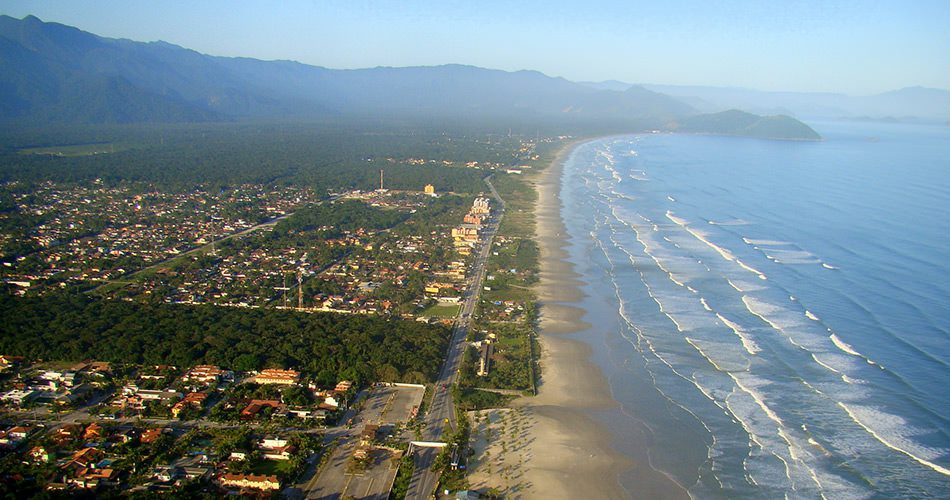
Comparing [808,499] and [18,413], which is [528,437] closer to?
[808,499]

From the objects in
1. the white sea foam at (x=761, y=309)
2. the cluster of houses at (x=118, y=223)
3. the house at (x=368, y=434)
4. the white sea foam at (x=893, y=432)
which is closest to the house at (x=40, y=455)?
the house at (x=368, y=434)

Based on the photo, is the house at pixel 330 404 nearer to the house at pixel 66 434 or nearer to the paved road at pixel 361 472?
the paved road at pixel 361 472

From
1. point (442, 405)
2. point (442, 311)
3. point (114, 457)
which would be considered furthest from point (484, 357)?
point (114, 457)

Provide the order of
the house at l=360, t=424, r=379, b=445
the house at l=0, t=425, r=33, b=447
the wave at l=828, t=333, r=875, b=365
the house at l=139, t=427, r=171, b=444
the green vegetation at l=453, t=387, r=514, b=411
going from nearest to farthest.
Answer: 1. the house at l=0, t=425, r=33, b=447
2. the house at l=139, t=427, r=171, b=444
3. the house at l=360, t=424, r=379, b=445
4. the green vegetation at l=453, t=387, r=514, b=411
5. the wave at l=828, t=333, r=875, b=365

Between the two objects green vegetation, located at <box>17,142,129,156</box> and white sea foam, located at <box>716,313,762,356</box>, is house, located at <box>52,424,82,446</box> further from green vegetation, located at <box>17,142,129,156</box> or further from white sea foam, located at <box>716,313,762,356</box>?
green vegetation, located at <box>17,142,129,156</box>

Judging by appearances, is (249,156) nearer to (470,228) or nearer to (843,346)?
(470,228)

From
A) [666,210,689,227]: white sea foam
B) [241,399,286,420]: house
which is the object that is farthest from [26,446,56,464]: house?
[666,210,689,227]: white sea foam

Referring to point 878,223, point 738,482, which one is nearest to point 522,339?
point 738,482
